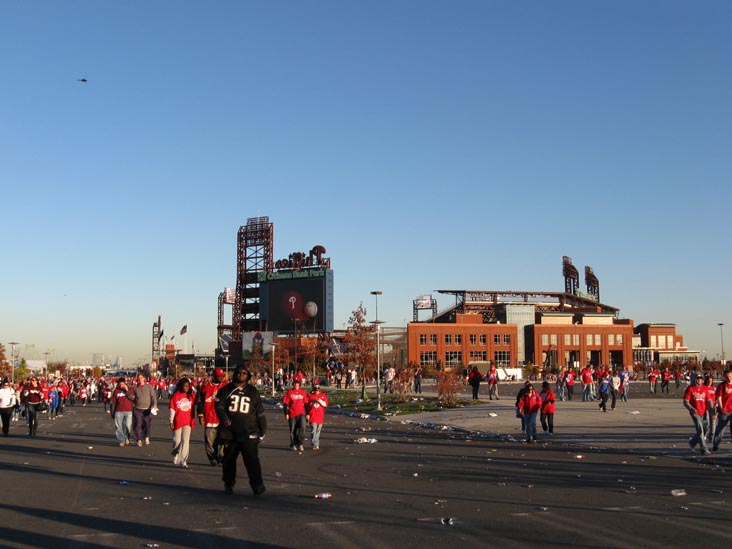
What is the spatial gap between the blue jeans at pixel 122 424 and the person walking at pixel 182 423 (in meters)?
4.50

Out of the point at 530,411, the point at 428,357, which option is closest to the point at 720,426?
the point at 530,411

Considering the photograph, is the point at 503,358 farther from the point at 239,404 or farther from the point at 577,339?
the point at 239,404

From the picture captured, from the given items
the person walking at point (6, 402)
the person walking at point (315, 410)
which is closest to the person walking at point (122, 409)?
the person walking at point (315, 410)

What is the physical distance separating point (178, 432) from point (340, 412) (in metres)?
22.0

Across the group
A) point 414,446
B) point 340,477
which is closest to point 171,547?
point 340,477

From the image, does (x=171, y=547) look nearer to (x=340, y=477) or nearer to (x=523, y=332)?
(x=340, y=477)

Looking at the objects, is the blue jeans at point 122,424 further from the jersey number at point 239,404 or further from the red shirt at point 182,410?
the jersey number at point 239,404

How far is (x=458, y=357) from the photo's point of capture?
117 m

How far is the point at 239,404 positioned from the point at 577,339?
11616cm

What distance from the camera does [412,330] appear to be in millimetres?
114250

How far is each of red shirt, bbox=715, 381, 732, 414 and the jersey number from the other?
11.1m

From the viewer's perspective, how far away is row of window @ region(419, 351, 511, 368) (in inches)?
4528

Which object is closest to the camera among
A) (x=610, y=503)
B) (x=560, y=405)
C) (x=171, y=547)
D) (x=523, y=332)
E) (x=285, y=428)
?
(x=171, y=547)

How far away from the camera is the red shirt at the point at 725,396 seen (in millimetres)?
17312
